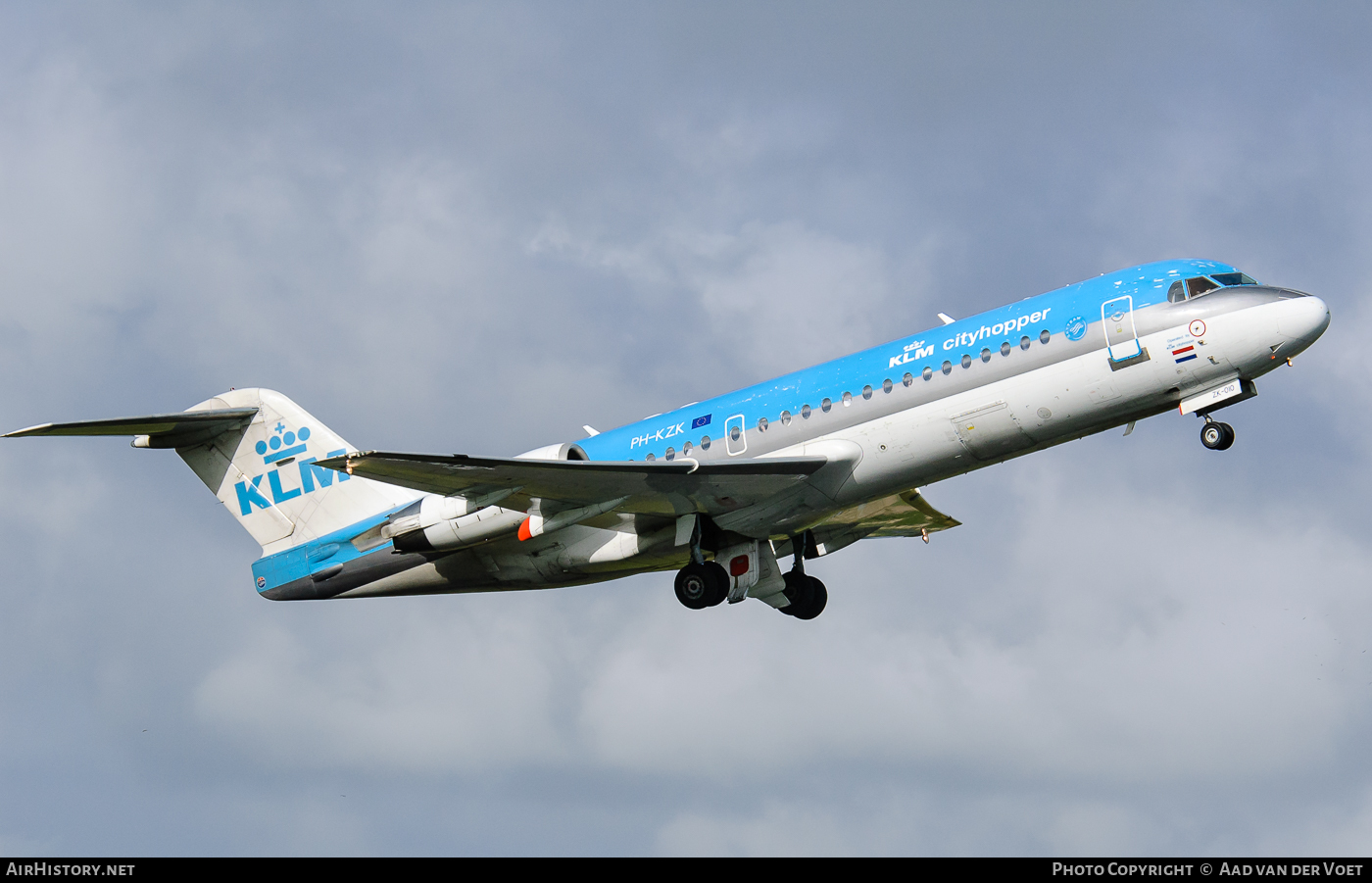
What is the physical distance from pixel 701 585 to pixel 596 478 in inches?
141

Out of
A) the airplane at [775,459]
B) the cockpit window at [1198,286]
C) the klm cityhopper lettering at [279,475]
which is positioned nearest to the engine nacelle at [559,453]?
the airplane at [775,459]

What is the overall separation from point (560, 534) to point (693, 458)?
3.32 meters

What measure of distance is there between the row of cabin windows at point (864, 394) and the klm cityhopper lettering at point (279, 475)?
795 cm

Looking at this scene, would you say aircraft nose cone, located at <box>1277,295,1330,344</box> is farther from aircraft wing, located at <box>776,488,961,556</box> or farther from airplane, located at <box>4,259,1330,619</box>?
aircraft wing, located at <box>776,488,961,556</box>

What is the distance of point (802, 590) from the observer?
3169 cm

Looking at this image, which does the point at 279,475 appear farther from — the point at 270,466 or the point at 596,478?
the point at 596,478

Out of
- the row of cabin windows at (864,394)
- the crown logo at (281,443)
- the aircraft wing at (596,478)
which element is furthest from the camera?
the crown logo at (281,443)

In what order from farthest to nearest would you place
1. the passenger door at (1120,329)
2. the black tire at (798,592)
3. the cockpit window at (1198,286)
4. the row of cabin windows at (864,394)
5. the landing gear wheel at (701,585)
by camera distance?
the black tire at (798,592) < the landing gear wheel at (701,585) < the row of cabin windows at (864,394) < the cockpit window at (1198,286) < the passenger door at (1120,329)

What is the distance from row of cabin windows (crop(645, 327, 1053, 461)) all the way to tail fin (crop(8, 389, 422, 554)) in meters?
6.87

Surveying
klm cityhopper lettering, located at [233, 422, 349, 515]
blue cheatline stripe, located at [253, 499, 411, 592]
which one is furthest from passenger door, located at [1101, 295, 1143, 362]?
klm cityhopper lettering, located at [233, 422, 349, 515]

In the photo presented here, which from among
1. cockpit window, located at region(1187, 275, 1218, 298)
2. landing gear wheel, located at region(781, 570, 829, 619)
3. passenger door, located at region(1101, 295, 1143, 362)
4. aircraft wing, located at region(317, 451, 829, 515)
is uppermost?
cockpit window, located at region(1187, 275, 1218, 298)

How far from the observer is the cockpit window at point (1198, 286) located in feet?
80.5

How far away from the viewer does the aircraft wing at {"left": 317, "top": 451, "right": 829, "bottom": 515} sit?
24.7 meters

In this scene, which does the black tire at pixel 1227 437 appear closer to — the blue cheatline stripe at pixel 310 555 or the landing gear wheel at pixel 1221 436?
the landing gear wheel at pixel 1221 436
